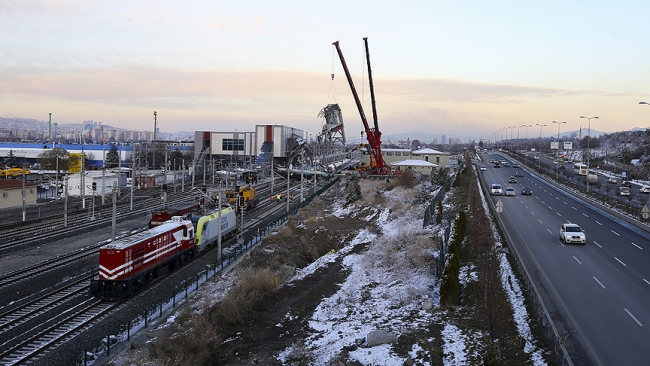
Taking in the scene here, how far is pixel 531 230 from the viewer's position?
107 ft

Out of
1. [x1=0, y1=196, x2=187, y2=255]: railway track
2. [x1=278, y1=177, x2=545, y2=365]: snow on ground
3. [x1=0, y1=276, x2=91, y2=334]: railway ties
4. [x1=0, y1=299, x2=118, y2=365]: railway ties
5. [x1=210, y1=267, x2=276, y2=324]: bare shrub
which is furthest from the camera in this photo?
[x1=0, y1=196, x2=187, y2=255]: railway track

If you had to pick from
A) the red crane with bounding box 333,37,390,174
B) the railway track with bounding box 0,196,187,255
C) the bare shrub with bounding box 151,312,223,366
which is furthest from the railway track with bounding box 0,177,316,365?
the red crane with bounding box 333,37,390,174

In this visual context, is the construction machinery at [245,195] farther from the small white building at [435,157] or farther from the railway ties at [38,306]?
the small white building at [435,157]

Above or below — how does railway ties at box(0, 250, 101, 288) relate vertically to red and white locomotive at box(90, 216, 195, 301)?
below

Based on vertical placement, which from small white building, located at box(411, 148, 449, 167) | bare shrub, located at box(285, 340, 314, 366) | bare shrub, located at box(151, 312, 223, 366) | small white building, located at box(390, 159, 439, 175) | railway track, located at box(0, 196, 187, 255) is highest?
small white building, located at box(411, 148, 449, 167)

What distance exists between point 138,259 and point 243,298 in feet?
18.6

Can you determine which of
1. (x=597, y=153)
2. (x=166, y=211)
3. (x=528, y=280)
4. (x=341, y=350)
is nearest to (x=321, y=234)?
(x=166, y=211)

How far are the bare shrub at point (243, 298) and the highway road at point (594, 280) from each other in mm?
10805

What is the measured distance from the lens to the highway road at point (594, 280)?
13695 mm

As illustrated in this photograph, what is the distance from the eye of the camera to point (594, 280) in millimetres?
20312

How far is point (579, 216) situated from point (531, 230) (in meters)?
9.12

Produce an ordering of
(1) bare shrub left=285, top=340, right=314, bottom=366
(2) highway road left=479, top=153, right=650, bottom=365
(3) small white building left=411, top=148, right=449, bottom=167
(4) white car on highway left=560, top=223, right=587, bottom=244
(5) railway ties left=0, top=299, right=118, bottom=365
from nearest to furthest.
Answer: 1. (2) highway road left=479, top=153, right=650, bottom=365
2. (1) bare shrub left=285, top=340, right=314, bottom=366
3. (5) railway ties left=0, top=299, right=118, bottom=365
4. (4) white car on highway left=560, top=223, right=587, bottom=244
5. (3) small white building left=411, top=148, right=449, bottom=167

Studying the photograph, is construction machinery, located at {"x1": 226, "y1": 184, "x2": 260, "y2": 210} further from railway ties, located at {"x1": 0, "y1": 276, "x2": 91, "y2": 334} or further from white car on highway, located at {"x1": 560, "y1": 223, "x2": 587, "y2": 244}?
→ white car on highway, located at {"x1": 560, "y1": 223, "x2": 587, "y2": 244}

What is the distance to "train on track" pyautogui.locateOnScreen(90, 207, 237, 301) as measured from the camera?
2111 centimetres
